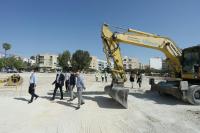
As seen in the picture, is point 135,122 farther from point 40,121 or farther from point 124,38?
point 124,38

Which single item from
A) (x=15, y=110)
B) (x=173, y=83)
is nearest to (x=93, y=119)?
(x=15, y=110)

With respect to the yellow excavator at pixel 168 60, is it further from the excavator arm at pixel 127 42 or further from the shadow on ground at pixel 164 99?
the shadow on ground at pixel 164 99

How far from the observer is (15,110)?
9.48 metres

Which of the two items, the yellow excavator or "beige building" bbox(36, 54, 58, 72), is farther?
"beige building" bbox(36, 54, 58, 72)

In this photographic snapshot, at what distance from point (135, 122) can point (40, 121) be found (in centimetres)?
→ 332

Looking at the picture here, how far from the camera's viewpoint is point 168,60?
15.4m

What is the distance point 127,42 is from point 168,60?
3485 millimetres

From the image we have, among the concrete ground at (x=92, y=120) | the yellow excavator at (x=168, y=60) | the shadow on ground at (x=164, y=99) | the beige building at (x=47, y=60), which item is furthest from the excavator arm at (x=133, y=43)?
the beige building at (x=47, y=60)

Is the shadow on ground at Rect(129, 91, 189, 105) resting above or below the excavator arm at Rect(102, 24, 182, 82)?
below

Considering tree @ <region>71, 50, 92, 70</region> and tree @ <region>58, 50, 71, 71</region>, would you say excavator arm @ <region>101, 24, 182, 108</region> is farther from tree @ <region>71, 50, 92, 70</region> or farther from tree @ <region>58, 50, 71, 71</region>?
tree @ <region>58, 50, 71, 71</region>

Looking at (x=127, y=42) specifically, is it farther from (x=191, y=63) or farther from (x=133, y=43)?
(x=191, y=63)

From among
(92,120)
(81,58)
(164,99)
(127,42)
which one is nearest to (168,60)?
A: (164,99)

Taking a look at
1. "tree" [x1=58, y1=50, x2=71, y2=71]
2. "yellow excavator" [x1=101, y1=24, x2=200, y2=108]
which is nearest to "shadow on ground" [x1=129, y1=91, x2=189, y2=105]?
"yellow excavator" [x1=101, y1=24, x2=200, y2=108]

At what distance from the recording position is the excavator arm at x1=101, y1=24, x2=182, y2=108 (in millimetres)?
13133
